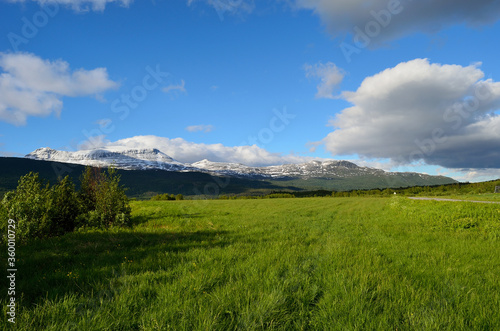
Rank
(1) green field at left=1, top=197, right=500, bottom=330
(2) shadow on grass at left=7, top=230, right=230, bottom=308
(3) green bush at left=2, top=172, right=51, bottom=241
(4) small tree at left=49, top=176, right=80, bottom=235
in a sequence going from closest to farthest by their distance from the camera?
1. (1) green field at left=1, top=197, right=500, bottom=330
2. (2) shadow on grass at left=7, top=230, right=230, bottom=308
3. (3) green bush at left=2, top=172, right=51, bottom=241
4. (4) small tree at left=49, top=176, right=80, bottom=235

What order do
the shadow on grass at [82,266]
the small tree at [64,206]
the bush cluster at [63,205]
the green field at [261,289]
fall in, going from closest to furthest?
the green field at [261,289], the shadow on grass at [82,266], the bush cluster at [63,205], the small tree at [64,206]

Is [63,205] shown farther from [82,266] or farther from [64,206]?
[82,266]

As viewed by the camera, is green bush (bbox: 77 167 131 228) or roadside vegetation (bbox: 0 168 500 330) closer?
roadside vegetation (bbox: 0 168 500 330)

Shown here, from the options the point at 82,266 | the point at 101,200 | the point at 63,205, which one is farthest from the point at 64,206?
the point at 82,266

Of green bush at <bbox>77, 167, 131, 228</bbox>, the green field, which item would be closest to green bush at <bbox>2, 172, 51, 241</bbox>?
green bush at <bbox>77, 167, 131, 228</bbox>

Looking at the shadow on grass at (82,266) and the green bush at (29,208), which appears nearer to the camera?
the shadow on grass at (82,266)

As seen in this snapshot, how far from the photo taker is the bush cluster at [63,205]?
37.9 ft

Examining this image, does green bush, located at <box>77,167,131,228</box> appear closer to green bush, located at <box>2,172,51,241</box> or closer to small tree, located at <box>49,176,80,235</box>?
small tree, located at <box>49,176,80,235</box>

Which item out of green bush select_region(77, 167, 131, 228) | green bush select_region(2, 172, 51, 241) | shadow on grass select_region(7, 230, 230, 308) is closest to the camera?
shadow on grass select_region(7, 230, 230, 308)

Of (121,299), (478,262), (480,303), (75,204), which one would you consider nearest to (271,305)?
(121,299)

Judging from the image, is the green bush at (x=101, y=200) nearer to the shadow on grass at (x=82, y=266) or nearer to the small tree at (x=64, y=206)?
the small tree at (x=64, y=206)

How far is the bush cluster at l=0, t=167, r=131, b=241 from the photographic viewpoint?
11.5m

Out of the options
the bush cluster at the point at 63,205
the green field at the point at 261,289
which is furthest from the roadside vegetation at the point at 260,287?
the bush cluster at the point at 63,205

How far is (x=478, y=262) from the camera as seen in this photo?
7016 mm
